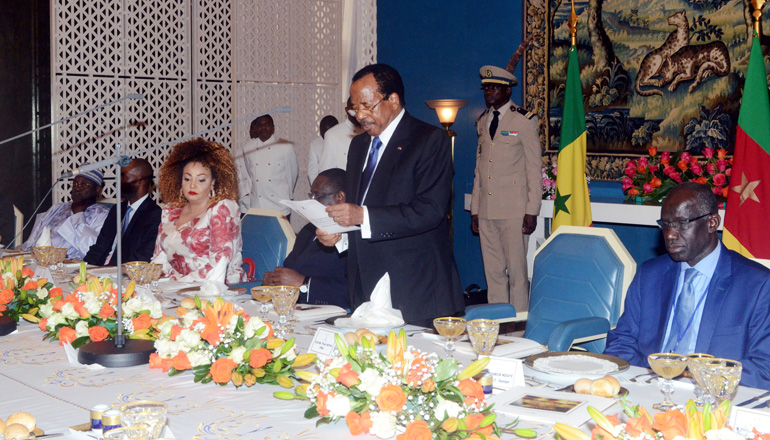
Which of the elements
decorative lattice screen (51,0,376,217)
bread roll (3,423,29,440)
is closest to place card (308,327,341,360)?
bread roll (3,423,29,440)

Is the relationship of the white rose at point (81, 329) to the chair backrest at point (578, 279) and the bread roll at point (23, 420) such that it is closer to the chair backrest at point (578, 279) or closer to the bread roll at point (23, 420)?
the bread roll at point (23, 420)

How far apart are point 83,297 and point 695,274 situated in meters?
1.91

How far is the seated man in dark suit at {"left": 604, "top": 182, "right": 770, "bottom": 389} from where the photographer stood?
2.55 meters

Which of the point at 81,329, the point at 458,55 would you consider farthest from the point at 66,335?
the point at 458,55

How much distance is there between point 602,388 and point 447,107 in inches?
221

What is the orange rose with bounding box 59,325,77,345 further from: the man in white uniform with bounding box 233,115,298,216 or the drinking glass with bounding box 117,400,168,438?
the man in white uniform with bounding box 233,115,298,216

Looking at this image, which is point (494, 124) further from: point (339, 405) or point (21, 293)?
point (339, 405)

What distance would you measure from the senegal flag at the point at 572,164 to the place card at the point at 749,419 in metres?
3.90

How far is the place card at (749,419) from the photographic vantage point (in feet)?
5.12

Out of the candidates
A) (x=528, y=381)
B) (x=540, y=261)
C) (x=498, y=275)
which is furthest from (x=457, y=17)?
(x=528, y=381)

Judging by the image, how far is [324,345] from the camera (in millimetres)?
2209

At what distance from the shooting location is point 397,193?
131 inches

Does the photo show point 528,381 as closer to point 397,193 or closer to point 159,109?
point 397,193

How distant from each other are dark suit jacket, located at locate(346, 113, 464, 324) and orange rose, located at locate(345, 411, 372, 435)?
5.41 ft
